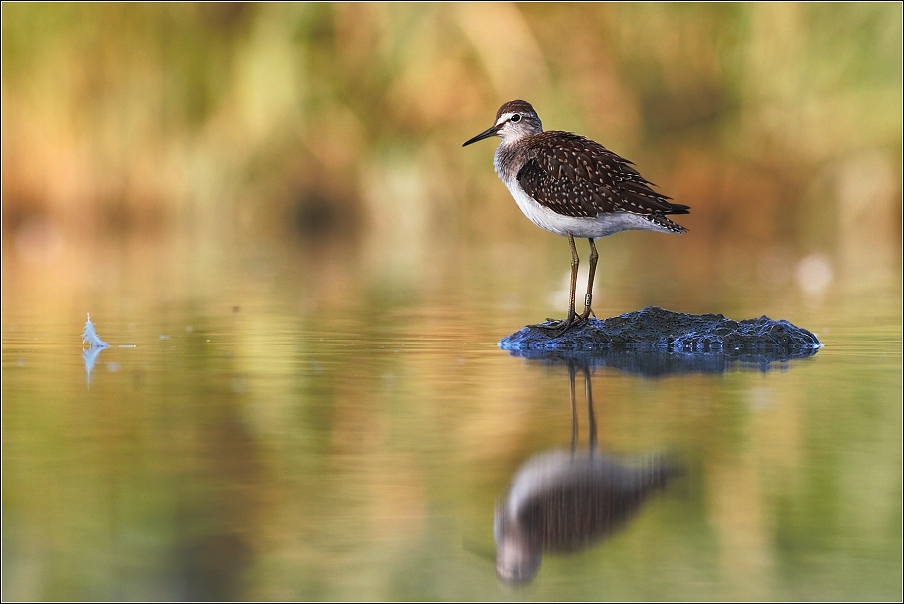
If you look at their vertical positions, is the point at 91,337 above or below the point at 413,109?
below

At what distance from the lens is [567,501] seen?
→ 4.03 meters

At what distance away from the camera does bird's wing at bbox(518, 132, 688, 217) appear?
286 inches

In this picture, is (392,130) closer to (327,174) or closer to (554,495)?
(327,174)

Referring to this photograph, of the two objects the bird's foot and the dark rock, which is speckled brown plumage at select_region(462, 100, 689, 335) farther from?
the dark rock

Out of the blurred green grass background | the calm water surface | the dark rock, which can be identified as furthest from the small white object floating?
the blurred green grass background

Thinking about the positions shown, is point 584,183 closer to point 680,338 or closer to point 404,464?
point 680,338

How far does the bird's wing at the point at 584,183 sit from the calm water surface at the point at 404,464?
2.74ft

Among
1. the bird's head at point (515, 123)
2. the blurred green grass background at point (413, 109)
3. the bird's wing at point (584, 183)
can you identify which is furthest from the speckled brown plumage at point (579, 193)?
the blurred green grass background at point (413, 109)

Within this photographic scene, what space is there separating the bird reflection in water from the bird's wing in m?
2.60

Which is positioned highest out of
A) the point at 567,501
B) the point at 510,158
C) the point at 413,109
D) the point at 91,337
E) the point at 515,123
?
the point at 413,109

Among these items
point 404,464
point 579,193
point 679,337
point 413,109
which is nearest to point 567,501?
point 404,464

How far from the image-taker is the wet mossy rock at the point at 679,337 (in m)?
7.35

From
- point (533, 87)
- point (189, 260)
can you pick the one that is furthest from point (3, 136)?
point (533, 87)

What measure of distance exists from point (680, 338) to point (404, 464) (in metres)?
3.22
